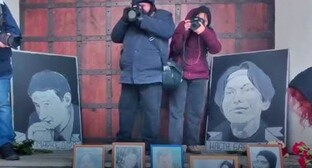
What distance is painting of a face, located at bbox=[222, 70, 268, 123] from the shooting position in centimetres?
345

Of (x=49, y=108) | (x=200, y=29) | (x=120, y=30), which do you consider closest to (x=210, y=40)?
(x=200, y=29)

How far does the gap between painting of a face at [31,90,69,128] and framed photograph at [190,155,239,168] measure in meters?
1.39

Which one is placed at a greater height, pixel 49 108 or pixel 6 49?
pixel 6 49

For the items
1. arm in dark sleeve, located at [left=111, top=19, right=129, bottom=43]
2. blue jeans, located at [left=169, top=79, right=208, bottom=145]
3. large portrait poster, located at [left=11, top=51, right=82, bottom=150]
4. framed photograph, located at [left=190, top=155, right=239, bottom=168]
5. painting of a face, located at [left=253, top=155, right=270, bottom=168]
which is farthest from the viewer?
large portrait poster, located at [left=11, top=51, right=82, bottom=150]

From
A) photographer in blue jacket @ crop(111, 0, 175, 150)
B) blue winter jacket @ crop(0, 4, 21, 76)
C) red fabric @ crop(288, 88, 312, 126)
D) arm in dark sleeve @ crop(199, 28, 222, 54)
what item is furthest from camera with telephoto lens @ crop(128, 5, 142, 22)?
red fabric @ crop(288, 88, 312, 126)

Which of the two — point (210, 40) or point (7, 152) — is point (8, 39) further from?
point (210, 40)

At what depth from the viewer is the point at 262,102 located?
135 inches

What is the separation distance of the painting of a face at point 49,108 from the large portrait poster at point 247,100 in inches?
43.2

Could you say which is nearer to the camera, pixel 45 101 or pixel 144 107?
pixel 144 107

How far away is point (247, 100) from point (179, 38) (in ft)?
2.11

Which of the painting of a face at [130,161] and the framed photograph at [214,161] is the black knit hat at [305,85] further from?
the painting of a face at [130,161]

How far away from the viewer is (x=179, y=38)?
3.41 m

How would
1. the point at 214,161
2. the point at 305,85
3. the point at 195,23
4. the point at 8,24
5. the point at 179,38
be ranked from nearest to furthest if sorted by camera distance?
1. the point at 305,85
2. the point at 214,161
3. the point at 8,24
4. the point at 195,23
5. the point at 179,38

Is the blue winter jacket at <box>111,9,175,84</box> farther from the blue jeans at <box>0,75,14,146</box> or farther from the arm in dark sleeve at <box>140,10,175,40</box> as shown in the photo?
the blue jeans at <box>0,75,14,146</box>
